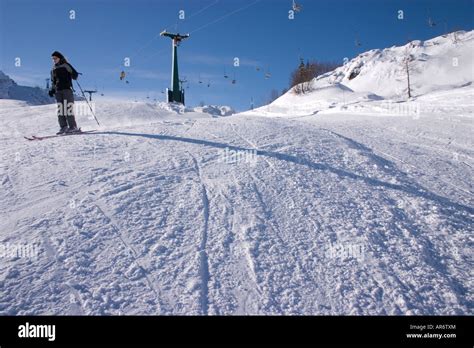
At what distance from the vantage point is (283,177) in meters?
5.44

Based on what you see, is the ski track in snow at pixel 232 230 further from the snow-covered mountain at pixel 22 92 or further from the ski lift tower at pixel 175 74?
the snow-covered mountain at pixel 22 92

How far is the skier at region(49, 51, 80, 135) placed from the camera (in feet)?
27.7

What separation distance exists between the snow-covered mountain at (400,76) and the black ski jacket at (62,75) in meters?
18.0

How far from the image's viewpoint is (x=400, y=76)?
35188mm

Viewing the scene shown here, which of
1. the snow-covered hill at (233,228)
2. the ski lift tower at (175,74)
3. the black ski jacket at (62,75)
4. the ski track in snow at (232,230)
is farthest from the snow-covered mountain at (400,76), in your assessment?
the ski track in snow at (232,230)

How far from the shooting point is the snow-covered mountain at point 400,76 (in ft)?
95.8

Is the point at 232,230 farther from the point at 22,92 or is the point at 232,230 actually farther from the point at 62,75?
the point at 22,92

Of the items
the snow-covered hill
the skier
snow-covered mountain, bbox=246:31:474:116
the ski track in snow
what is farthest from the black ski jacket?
snow-covered mountain, bbox=246:31:474:116

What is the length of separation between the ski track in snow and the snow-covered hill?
0.06ft

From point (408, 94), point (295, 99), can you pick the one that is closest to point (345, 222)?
point (408, 94)

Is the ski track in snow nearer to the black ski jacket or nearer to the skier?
the skier

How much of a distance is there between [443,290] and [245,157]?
4.03 metres
